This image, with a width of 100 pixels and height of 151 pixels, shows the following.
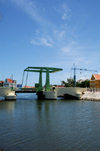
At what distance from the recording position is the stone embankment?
4170cm

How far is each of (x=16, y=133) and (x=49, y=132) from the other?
2566 mm

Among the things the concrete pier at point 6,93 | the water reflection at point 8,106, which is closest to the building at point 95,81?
the concrete pier at point 6,93

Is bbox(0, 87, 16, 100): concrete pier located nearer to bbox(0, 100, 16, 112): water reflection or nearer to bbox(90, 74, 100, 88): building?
bbox(0, 100, 16, 112): water reflection

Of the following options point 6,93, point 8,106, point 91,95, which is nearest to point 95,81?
point 91,95

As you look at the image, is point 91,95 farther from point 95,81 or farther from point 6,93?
point 6,93

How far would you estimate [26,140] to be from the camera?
1101 centimetres

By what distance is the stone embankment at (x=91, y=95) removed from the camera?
41.7m

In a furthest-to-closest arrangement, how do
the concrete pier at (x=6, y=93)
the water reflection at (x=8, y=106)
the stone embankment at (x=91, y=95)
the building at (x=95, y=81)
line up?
1. the building at (x=95, y=81)
2. the concrete pier at (x=6, y=93)
3. the stone embankment at (x=91, y=95)
4. the water reflection at (x=8, y=106)

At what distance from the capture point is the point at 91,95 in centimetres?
4422

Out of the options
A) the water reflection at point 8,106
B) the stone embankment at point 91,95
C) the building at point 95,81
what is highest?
the building at point 95,81

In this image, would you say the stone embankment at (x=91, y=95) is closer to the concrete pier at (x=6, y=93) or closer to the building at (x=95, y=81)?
the building at (x=95, y=81)

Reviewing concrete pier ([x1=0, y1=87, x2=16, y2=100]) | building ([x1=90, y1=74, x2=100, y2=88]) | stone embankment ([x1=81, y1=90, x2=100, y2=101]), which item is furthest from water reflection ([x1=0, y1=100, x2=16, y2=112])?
building ([x1=90, y1=74, x2=100, y2=88])

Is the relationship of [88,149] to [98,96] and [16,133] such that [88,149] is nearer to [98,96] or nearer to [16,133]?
[16,133]

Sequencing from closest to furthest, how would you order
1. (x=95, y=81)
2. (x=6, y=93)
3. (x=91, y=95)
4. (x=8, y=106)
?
(x=8, y=106) → (x=91, y=95) → (x=6, y=93) → (x=95, y=81)
